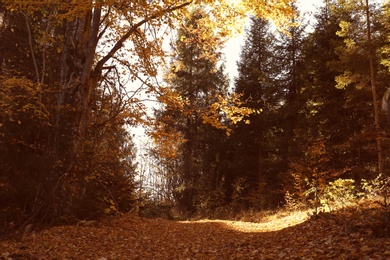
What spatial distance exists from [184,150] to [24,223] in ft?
56.0

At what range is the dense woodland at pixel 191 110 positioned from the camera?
784 cm

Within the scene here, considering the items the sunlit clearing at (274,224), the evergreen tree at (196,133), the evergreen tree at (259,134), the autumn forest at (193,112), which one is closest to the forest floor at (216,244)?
the autumn forest at (193,112)

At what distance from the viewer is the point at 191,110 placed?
10.0m

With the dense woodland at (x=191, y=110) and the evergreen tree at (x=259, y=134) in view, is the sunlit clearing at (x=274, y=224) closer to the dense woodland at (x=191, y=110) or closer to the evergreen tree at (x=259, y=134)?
Result: the dense woodland at (x=191, y=110)

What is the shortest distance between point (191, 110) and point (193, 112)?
2.11 feet

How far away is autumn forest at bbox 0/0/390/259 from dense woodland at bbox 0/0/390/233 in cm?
6

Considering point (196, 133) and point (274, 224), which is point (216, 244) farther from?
point (196, 133)

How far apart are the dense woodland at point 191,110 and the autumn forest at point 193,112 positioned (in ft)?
0.20

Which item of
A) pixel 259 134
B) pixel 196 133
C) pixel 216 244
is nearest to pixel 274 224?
pixel 216 244

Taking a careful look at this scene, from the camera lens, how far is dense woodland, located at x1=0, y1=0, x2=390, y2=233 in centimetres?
784

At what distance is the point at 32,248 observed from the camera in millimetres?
5758

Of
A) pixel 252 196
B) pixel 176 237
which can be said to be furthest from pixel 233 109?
pixel 252 196

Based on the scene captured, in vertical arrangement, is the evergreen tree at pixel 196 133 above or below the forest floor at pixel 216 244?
above

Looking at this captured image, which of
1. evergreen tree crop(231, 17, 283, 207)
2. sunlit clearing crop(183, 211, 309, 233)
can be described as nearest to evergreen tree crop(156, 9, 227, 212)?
evergreen tree crop(231, 17, 283, 207)
